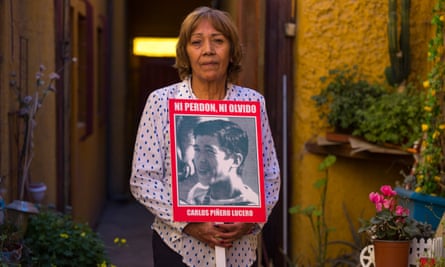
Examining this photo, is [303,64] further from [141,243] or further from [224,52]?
[141,243]

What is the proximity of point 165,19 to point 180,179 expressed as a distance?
11707 mm

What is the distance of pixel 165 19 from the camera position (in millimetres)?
14539

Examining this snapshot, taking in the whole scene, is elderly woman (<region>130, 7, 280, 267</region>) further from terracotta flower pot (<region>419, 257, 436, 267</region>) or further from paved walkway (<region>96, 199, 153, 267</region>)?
paved walkway (<region>96, 199, 153, 267</region>)

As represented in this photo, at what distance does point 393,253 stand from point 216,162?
1389 mm

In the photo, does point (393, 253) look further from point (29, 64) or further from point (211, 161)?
point (29, 64)

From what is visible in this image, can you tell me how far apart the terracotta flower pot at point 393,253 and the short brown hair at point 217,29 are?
1236 mm

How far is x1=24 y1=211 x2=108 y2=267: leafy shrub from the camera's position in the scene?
5.39 metres

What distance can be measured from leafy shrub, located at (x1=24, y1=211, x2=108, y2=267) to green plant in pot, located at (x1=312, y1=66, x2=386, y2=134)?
6.10 feet

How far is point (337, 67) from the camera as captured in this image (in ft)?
20.6

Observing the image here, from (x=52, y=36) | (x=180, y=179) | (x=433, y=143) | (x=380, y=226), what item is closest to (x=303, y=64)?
(x=433, y=143)

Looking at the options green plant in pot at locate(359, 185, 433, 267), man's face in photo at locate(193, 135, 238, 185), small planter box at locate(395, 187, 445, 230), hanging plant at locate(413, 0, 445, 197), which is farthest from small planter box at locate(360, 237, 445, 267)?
man's face in photo at locate(193, 135, 238, 185)

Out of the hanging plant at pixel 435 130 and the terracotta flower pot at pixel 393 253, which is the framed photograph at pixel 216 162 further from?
the hanging plant at pixel 435 130

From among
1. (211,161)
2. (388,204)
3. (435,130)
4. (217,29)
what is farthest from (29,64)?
(211,161)

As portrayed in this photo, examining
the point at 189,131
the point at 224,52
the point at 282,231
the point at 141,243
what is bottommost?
the point at 141,243
